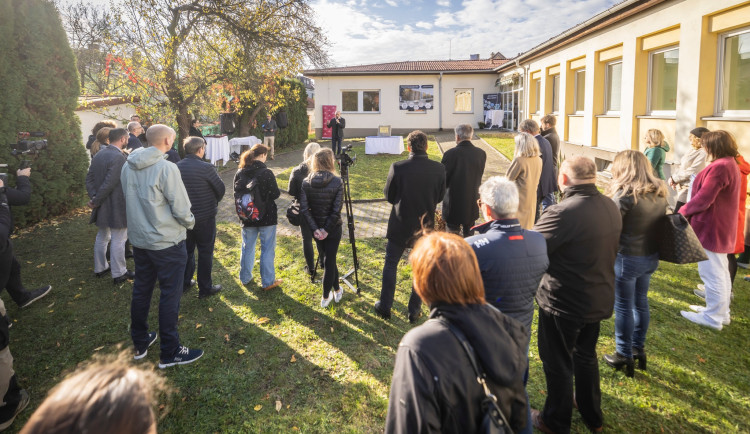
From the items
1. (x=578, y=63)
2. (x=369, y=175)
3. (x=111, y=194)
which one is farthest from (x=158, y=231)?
(x=578, y=63)

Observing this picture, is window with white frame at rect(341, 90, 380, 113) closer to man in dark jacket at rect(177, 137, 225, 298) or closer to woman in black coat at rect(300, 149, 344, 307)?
man in dark jacket at rect(177, 137, 225, 298)

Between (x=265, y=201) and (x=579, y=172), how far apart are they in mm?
3564

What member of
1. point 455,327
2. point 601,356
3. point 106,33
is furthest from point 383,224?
point 106,33

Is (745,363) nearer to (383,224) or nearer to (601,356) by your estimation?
(601,356)

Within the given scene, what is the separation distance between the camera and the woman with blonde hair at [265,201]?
530 cm

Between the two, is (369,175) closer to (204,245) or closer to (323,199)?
(204,245)

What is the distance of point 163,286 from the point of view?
405 cm

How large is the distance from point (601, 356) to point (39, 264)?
7632 mm

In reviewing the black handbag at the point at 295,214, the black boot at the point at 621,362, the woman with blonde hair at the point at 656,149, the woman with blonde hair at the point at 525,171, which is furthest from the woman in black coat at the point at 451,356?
the woman with blonde hair at the point at 656,149

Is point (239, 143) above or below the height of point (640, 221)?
above

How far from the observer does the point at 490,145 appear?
63.1 ft

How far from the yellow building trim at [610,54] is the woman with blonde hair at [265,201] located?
1088 centimetres

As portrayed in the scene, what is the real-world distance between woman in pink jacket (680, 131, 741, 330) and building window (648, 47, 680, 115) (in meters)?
6.60

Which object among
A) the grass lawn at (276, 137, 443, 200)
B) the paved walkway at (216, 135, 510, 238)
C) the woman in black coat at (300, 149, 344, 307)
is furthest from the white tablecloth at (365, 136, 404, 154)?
the woman in black coat at (300, 149, 344, 307)
